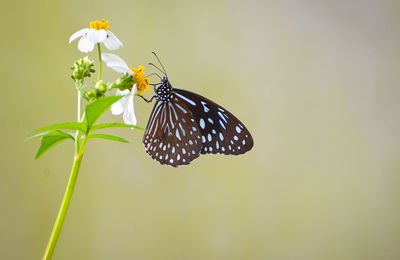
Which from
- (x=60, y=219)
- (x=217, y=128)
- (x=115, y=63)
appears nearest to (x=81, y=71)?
(x=115, y=63)

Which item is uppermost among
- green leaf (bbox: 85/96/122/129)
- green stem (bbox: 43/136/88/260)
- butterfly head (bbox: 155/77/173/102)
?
butterfly head (bbox: 155/77/173/102)

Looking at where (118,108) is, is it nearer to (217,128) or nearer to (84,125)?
(84,125)

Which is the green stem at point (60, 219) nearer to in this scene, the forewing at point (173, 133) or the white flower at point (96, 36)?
the white flower at point (96, 36)

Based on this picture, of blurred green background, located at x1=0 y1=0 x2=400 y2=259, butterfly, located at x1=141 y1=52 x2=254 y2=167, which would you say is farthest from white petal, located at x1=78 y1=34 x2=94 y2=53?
blurred green background, located at x1=0 y1=0 x2=400 y2=259

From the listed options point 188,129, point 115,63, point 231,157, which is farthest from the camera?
point 231,157

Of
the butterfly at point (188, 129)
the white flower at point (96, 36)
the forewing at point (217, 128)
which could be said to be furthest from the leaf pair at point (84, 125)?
the forewing at point (217, 128)

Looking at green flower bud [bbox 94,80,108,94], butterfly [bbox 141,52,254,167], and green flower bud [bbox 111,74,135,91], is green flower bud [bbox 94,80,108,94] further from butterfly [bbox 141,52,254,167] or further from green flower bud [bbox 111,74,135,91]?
butterfly [bbox 141,52,254,167]
